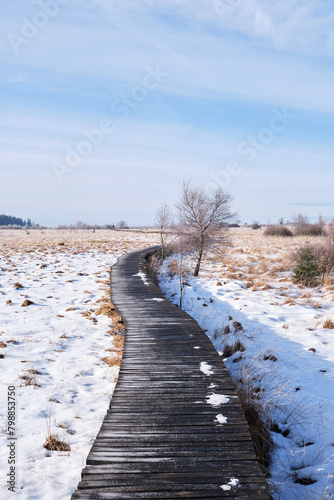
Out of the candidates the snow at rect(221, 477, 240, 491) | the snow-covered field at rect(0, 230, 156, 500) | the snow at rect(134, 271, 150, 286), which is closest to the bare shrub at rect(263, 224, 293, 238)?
the snow at rect(134, 271, 150, 286)

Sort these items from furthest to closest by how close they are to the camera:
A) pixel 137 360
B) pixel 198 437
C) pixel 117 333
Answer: pixel 117 333 < pixel 137 360 < pixel 198 437

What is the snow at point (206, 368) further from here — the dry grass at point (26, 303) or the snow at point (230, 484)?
the dry grass at point (26, 303)

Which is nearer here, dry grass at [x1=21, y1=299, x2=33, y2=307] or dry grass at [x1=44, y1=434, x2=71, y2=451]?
dry grass at [x1=44, y1=434, x2=71, y2=451]

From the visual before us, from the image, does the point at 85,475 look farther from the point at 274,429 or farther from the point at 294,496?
Answer: the point at 274,429

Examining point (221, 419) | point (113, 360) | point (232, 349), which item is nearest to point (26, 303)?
point (113, 360)

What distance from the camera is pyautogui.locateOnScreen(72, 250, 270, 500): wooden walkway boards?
9.66 feet

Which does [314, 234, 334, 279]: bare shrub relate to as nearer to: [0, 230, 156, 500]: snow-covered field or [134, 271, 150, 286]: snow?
[134, 271, 150, 286]: snow

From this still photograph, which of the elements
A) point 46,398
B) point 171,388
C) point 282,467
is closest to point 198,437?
point 171,388

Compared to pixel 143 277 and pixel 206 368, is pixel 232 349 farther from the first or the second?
pixel 143 277

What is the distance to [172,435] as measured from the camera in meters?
3.64

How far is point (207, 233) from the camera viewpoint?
15781 mm

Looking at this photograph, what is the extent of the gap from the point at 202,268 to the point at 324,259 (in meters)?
6.72

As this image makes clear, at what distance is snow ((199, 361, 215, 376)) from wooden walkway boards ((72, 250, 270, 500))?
1.3 inches

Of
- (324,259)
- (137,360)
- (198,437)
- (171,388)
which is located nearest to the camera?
(198,437)
